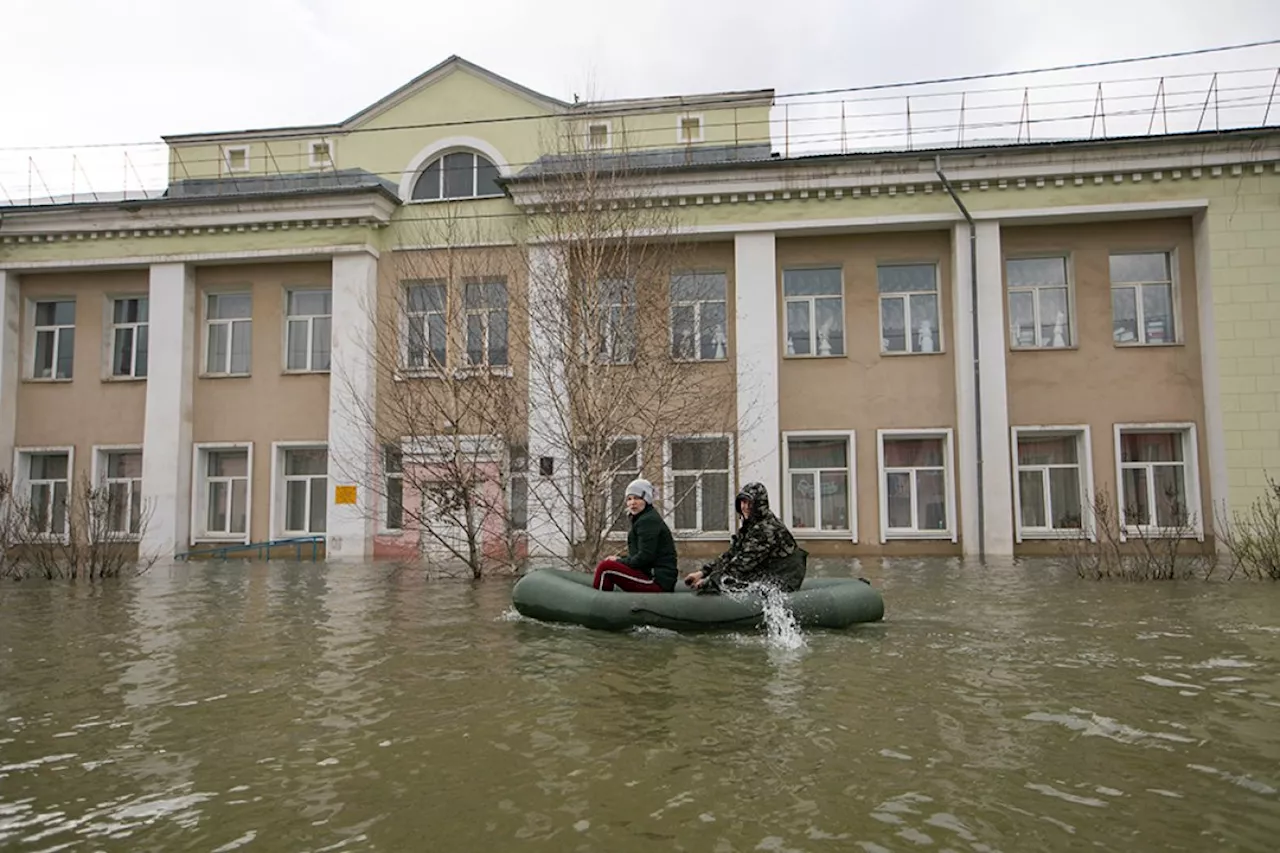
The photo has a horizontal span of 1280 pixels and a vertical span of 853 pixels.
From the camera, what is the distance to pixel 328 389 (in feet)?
76.6

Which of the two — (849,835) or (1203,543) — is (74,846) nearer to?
(849,835)

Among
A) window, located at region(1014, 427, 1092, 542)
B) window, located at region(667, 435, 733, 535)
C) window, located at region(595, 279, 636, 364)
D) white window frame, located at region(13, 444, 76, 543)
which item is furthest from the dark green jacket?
white window frame, located at region(13, 444, 76, 543)

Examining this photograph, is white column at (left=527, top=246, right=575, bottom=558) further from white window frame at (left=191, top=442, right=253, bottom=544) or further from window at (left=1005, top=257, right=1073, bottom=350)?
window at (left=1005, top=257, right=1073, bottom=350)

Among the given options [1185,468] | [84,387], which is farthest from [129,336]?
[1185,468]

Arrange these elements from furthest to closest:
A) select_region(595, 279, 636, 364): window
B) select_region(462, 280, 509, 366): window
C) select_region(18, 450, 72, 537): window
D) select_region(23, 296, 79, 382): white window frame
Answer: select_region(23, 296, 79, 382): white window frame → select_region(18, 450, 72, 537): window → select_region(462, 280, 509, 366): window → select_region(595, 279, 636, 364): window

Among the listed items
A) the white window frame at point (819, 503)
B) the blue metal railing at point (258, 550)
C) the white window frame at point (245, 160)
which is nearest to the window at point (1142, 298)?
the white window frame at point (819, 503)

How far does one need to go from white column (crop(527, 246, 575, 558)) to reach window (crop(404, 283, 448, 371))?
72.6 inches

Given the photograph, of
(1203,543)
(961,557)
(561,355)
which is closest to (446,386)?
(561,355)

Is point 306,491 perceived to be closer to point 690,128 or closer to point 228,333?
point 228,333

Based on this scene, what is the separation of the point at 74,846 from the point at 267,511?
66.1ft

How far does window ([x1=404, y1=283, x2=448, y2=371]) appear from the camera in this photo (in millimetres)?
18688

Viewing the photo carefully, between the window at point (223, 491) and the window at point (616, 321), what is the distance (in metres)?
10.9

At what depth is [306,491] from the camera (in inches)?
936

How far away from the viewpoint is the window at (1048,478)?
2105 cm
